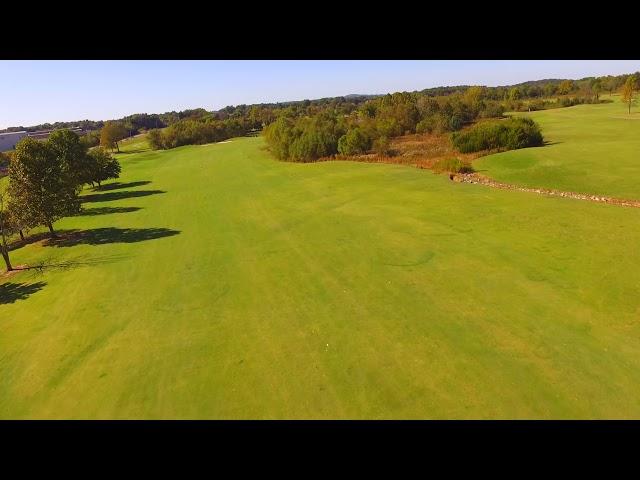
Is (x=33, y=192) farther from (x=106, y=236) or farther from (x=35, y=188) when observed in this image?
(x=106, y=236)

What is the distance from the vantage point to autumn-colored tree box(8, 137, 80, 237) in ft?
93.1

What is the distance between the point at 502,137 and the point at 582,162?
13.9 meters

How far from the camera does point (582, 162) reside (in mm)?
38531

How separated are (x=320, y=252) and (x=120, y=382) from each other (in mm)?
11983

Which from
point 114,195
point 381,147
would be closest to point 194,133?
point 114,195

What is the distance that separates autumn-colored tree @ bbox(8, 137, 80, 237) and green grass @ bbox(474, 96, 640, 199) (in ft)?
111

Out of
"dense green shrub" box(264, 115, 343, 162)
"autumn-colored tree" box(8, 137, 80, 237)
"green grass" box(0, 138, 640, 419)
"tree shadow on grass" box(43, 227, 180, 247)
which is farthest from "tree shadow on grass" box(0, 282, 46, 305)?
"dense green shrub" box(264, 115, 343, 162)

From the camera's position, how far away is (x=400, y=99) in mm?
83875

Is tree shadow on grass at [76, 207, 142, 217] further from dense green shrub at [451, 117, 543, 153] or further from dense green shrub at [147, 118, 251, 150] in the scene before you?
dense green shrub at [147, 118, 251, 150]

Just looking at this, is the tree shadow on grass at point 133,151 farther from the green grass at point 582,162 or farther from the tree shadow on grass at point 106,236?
the green grass at point 582,162

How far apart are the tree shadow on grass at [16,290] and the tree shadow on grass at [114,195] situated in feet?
74.7

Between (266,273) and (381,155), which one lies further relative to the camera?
(381,155)

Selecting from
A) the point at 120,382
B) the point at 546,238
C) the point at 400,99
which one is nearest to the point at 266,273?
the point at 120,382
